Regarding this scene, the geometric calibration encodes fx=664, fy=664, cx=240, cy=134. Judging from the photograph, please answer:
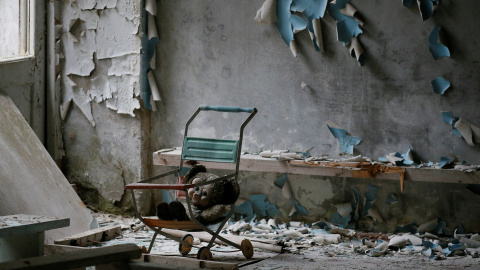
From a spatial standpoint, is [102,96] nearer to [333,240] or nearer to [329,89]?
[329,89]

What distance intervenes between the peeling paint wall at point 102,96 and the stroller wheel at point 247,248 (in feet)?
4.55

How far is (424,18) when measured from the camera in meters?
4.29

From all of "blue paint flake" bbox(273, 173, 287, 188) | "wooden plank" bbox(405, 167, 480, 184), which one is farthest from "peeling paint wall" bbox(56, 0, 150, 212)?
"wooden plank" bbox(405, 167, 480, 184)

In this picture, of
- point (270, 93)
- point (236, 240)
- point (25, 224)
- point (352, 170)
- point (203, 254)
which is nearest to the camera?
point (25, 224)

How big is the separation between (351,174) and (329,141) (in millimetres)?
411

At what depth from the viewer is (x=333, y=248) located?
4.25 m

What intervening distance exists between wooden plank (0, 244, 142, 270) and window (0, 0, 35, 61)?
3.46 m

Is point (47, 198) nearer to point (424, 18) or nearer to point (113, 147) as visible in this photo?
point (113, 147)

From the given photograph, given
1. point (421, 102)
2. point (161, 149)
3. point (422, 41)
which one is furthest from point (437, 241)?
point (161, 149)

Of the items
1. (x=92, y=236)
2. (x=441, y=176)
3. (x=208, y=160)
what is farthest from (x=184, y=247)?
(x=441, y=176)

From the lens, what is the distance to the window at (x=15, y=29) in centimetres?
498

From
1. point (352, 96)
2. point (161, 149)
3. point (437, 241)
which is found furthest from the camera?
point (161, 149)

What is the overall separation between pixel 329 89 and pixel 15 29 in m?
2.43

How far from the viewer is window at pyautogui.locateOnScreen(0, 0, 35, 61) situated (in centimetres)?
498
